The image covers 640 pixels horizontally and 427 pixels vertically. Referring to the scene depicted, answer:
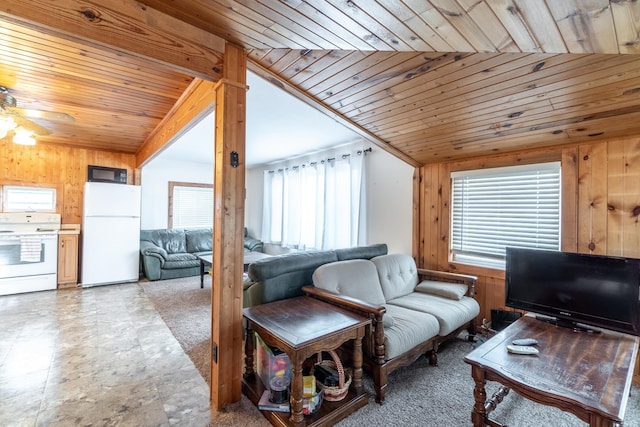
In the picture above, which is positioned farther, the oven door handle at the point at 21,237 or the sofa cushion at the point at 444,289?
the oven door handle at the point at 21,237

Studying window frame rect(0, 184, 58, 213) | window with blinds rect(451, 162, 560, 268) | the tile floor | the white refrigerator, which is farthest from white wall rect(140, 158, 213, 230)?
window with blinds rect(451, 162, 560, 268)

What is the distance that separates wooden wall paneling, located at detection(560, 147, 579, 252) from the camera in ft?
8.08

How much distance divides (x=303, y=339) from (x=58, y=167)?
5.60m

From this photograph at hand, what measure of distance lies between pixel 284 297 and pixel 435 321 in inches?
50.0

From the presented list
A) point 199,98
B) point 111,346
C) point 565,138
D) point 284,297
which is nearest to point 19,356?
point 111,346

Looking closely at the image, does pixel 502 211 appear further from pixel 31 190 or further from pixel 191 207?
pixel 31 190

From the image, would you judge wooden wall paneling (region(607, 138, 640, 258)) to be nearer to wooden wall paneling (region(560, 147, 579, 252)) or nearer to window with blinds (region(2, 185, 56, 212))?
wooden wall paneling (region(560, 147, 579, 252))

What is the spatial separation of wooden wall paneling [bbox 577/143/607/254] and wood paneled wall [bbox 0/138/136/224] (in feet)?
21.8

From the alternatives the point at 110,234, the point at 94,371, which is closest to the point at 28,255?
the point at 110,234

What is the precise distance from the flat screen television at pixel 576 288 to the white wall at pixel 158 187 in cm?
634

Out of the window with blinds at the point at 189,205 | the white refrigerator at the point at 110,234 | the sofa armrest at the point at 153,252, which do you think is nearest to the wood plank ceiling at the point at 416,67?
the white refrigerator at the point at 110,234

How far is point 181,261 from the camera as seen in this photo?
548 centimetres

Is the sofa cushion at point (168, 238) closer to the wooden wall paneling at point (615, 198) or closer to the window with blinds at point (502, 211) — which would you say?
the window with blinds at point (502, 211)

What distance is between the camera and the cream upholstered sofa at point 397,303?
197 cm
